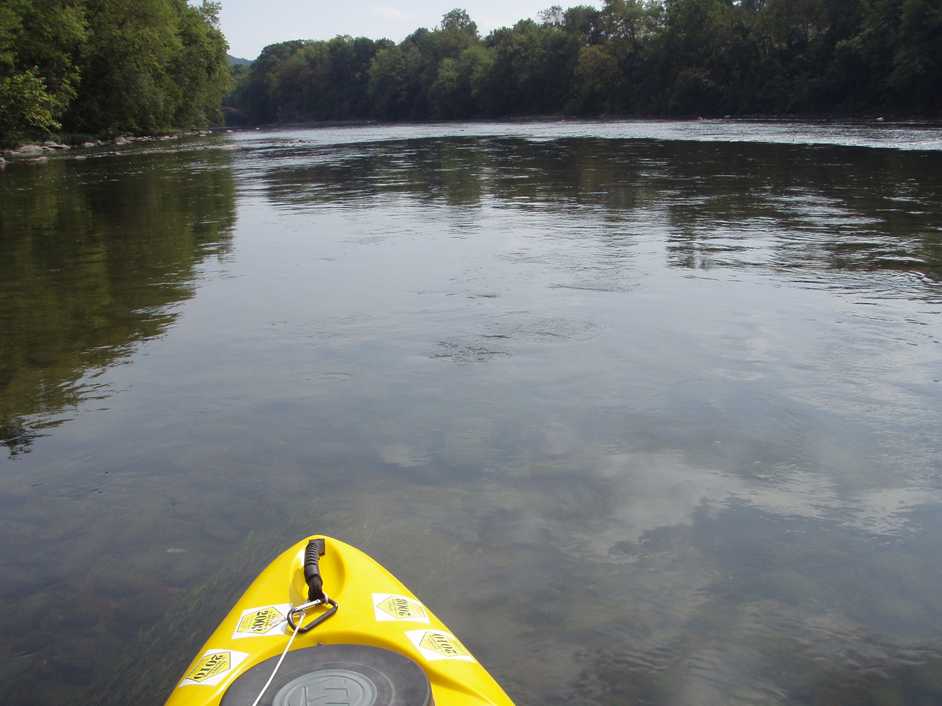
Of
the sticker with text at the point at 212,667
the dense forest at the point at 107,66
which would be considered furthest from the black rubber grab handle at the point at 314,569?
the dense forest at the point at 107,66

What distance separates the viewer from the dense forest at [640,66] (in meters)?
50.8

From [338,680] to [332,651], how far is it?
A: 0.16m

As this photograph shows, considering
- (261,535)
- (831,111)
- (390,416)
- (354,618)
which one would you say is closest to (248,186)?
(390,416)

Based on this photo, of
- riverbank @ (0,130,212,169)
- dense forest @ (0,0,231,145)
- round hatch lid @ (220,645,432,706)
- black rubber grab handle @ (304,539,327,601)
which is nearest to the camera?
round hatch lid @ (220,645,432,706)

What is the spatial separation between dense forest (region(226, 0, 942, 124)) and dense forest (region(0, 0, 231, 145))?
128 ft

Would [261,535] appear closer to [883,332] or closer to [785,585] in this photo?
[785,585]

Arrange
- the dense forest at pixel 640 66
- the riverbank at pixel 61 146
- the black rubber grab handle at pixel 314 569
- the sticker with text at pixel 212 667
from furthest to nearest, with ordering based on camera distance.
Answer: the dense forest at pixel 640 66 → the riverbank at pixel 61 146 → the black rubber grab handle at pixel 314 569 → the sticker with text at pixel 212 667

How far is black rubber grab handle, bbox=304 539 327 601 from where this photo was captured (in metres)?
2.60

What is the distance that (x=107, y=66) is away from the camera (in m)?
47.2

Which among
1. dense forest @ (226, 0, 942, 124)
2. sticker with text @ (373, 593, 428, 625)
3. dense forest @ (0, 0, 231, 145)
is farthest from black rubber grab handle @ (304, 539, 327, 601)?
dense forest @ (226, 0, 942, 124)

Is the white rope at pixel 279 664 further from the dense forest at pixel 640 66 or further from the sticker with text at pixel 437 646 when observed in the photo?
the dense forest at pixel 640 66

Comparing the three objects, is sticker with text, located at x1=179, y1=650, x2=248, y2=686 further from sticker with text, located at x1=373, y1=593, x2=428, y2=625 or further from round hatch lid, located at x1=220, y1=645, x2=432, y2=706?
sticker with text, located at x1=373, y1=593, x2=428, y2=625

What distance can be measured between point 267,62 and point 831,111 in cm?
12317

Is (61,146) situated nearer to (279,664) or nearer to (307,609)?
(307,609)
